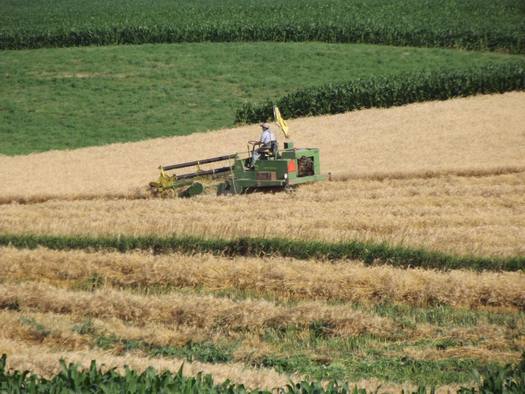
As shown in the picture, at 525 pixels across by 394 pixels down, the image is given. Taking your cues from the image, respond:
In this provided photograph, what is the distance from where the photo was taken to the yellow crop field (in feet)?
44.3

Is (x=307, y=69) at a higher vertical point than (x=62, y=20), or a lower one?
lower

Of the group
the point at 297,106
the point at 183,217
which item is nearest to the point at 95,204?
the point at 183,217

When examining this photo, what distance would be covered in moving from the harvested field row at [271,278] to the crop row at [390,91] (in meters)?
23.8

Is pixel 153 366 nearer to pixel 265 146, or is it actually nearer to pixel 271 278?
pixel 271 278

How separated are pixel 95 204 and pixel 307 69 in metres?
24.7

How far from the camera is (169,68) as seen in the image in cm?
4994

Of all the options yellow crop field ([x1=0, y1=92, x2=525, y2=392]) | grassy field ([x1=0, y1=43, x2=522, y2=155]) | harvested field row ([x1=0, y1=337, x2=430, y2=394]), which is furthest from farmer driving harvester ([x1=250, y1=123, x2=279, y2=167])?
grassy field ([x1=0, y1=43, x2=522, y2=155])

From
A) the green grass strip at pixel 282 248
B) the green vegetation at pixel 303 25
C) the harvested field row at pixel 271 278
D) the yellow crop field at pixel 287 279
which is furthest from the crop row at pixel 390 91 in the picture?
the harvested field row at pixel 271 278

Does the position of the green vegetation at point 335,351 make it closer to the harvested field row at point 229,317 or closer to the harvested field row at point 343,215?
the harvested field row at point 229,317

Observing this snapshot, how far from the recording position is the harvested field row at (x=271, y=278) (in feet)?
51.6

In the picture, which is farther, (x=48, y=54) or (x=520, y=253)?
(x=48, y=54)

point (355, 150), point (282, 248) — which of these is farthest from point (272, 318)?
point (355, 150)

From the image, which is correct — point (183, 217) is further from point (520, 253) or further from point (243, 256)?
point (520, 253)

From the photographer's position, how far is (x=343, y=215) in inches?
856
